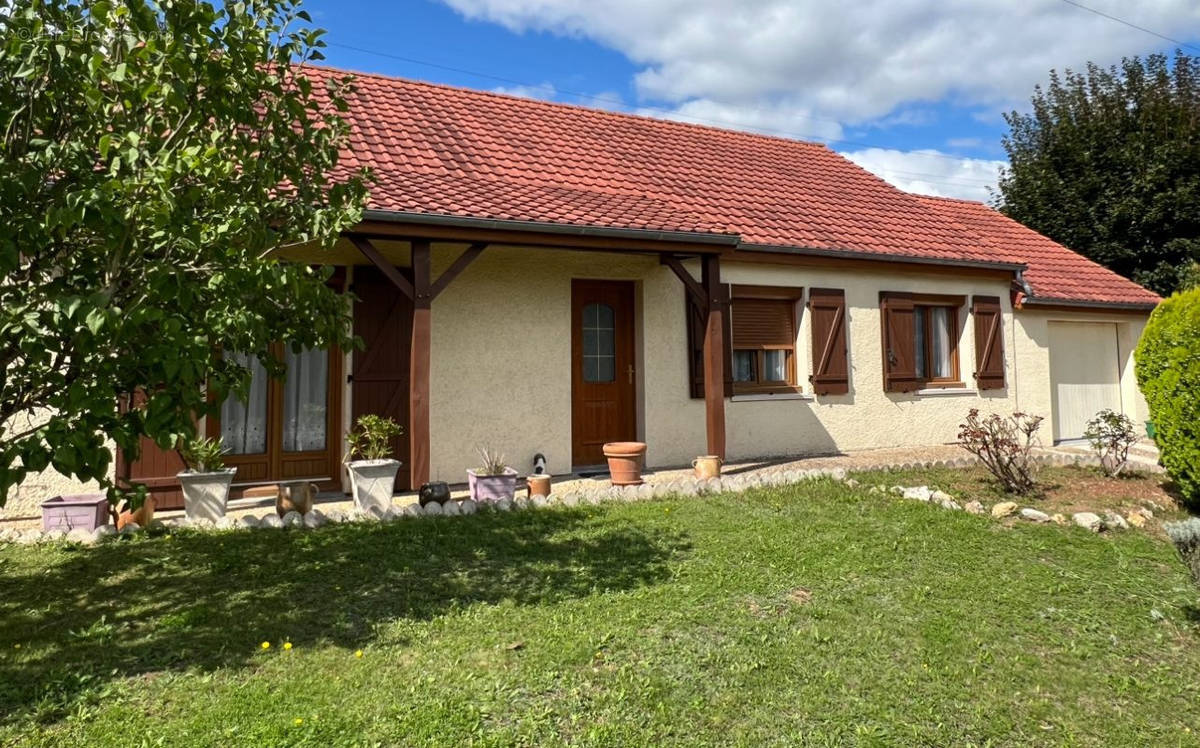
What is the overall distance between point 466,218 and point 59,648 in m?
4.22

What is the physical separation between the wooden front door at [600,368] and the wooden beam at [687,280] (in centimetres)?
110

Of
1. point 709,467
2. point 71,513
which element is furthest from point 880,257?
point 71,513

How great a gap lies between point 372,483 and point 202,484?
1.31 metres

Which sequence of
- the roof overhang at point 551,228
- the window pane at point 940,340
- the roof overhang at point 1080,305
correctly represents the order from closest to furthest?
the roof overhang at point 551,228 < the window pane at point 940,340 < the roof overhang at point 1080,305

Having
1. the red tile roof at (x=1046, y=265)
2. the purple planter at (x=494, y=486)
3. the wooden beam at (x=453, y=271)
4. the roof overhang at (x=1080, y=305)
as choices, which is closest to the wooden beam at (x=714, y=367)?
the purple planter at (x=494, y=486)

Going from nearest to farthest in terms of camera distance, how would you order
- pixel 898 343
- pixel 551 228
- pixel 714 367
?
1. pixel 551 228
2. pixel 714 367
3. pixel 898 343

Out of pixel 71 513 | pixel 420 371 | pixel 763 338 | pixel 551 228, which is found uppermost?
pixel 551 228

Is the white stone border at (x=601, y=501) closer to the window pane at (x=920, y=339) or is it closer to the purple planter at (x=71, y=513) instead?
the purple planter at (x=71, y=513)

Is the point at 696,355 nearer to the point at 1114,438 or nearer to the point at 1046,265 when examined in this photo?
the point at 1114,438

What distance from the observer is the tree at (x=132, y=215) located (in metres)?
2.55

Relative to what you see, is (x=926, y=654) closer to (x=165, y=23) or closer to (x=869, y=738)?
(x=869, y=738)

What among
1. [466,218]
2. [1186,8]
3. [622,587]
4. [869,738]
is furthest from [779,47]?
[869,738]

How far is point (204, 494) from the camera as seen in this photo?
5.59 m

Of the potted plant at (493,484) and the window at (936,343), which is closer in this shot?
the potted plant at (493,484)
